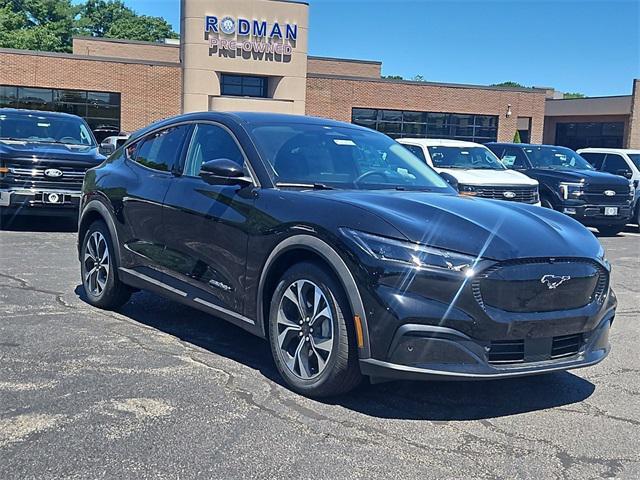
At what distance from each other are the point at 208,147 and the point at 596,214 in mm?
10785

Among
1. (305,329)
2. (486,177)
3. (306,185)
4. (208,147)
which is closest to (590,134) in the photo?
(486,177)

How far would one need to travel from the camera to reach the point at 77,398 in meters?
4.15

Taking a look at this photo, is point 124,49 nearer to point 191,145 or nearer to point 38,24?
point 38,24

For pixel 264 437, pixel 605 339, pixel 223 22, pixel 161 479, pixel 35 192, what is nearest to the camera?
pixel 161 479

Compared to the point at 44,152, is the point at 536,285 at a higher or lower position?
lower

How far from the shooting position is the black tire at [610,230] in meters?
15.3

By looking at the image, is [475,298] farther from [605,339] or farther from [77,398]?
[77,398]

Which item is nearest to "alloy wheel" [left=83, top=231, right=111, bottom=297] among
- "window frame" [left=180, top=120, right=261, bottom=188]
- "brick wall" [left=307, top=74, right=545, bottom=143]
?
"window frame" [left=180, top=120, right=261, bottom=188]

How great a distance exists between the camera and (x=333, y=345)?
4.08 meters

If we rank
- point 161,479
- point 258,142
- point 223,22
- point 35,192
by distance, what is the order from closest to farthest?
1. point 161,479
2. point 258,142
3. point 35,192
4. point 223,22

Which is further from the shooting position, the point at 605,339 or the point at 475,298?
the point at 605,339

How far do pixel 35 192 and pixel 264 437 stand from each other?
8447mm

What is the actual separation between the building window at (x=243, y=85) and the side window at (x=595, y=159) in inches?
833

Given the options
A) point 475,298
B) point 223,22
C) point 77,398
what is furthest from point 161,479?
point 223,22
